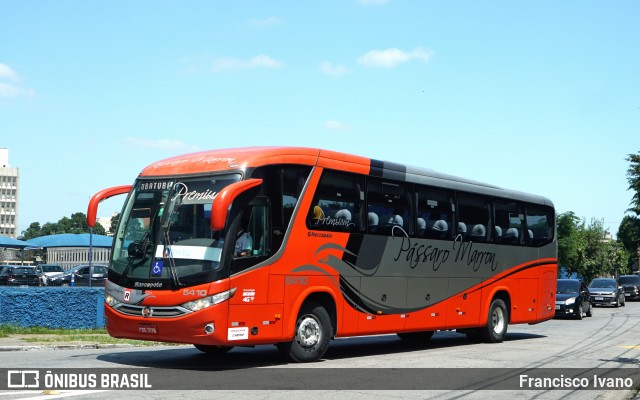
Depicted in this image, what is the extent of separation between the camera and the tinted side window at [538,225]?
21.6 metres

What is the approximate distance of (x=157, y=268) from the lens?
12820mm

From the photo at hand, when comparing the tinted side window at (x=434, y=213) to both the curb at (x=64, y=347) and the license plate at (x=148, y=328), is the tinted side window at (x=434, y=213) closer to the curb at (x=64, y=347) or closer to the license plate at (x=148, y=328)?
the license plate at (x=148, y=328)

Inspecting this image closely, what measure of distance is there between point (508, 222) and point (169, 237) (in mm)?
10444

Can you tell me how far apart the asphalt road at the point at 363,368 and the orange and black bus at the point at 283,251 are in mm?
618

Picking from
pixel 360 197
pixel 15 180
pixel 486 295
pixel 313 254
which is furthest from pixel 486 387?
pixel 15 180

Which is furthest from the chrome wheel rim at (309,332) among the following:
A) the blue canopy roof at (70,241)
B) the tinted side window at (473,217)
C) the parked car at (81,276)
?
the parked car at (81,276)

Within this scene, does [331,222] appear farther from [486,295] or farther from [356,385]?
[486,295]

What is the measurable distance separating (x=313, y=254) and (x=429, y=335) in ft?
23.1

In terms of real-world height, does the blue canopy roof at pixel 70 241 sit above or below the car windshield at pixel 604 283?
above

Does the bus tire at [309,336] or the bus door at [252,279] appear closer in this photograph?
the bus door at [252,279]

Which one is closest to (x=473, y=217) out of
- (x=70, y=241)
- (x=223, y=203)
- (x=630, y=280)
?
(x=223, y=203)

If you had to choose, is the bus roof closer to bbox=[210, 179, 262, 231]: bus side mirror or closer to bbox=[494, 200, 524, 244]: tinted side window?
bbox=[210, 179, 262, 231]: bus side mirror

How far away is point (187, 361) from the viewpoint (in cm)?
1434

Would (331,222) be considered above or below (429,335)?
above
